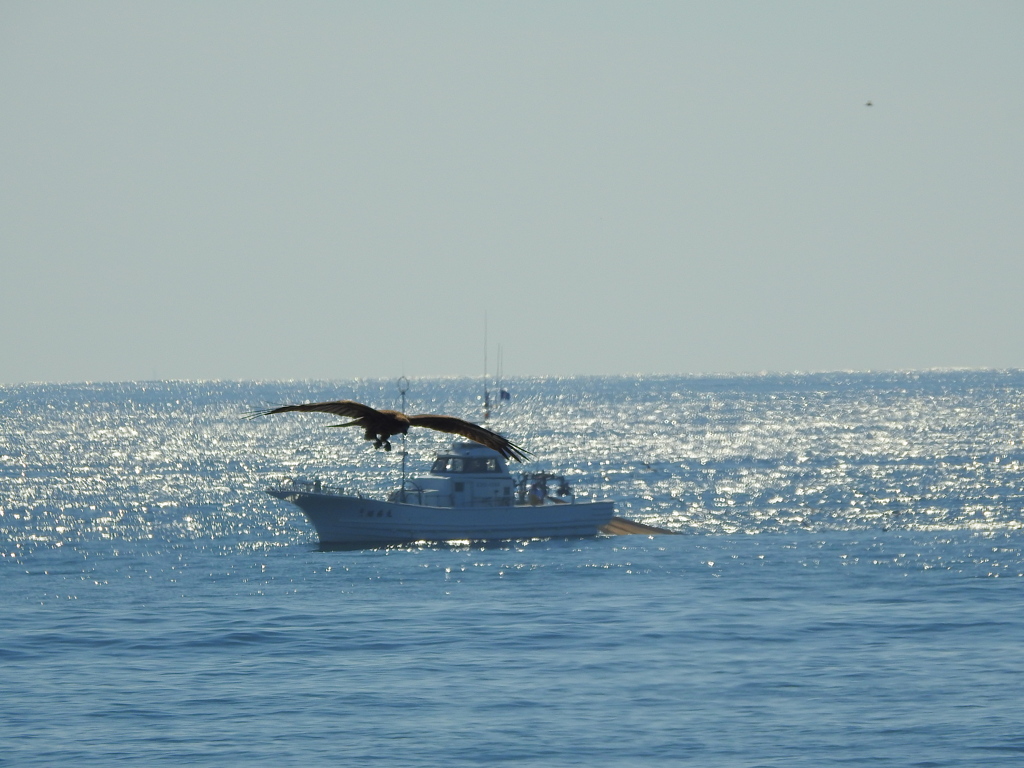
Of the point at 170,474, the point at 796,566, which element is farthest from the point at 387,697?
the point at 170,474

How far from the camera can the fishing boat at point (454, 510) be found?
250ft

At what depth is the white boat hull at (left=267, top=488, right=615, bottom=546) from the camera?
3004 inches

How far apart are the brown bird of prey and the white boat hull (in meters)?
57.5

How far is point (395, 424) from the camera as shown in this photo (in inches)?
722

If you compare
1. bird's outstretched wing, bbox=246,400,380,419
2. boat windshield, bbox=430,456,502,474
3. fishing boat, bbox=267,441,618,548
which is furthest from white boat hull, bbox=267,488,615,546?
bird's outstretched wing, bbox=246,400,380,419

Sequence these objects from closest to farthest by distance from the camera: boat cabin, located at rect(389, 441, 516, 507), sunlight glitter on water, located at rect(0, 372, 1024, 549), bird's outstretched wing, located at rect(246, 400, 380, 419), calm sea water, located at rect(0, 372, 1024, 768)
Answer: bird's outstretched wing, located at rect(246, 400, 380, 419) → calm sea water, located at rect(0, 372, 1024, 768) → boat cabin, located at rect(389, 441, 516, 507) → sunlight glitter on water, located at rect(0, 372, 1024, 549)

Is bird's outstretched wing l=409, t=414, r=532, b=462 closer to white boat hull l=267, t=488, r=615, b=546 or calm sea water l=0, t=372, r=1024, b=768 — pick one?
calm sea water l=0, t=372, r=1024, b=768

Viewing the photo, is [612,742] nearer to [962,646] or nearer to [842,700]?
[842,700]

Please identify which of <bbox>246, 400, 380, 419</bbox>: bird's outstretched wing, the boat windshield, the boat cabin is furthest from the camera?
the boat windshield

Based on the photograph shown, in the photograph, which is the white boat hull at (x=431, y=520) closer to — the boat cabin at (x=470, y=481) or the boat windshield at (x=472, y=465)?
the boat cabin at (x=470, y=481)

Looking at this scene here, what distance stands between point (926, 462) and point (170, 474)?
7038 centimetres

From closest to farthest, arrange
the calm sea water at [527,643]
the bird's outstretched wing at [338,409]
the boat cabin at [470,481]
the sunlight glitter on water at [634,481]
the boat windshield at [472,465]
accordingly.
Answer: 1. the bird's outstretched wing at [338,409]
2. the calm sea water at [527,643]
3. the boat cabin at [470,481]
4. the boat windshield at [472,465]
5. the sunlight glitter on water at [634,481]

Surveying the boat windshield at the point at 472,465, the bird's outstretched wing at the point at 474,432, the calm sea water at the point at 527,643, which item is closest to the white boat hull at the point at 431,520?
the calm sea water at the point at 527,643

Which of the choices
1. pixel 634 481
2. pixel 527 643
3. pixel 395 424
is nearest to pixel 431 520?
pixel 527 643
